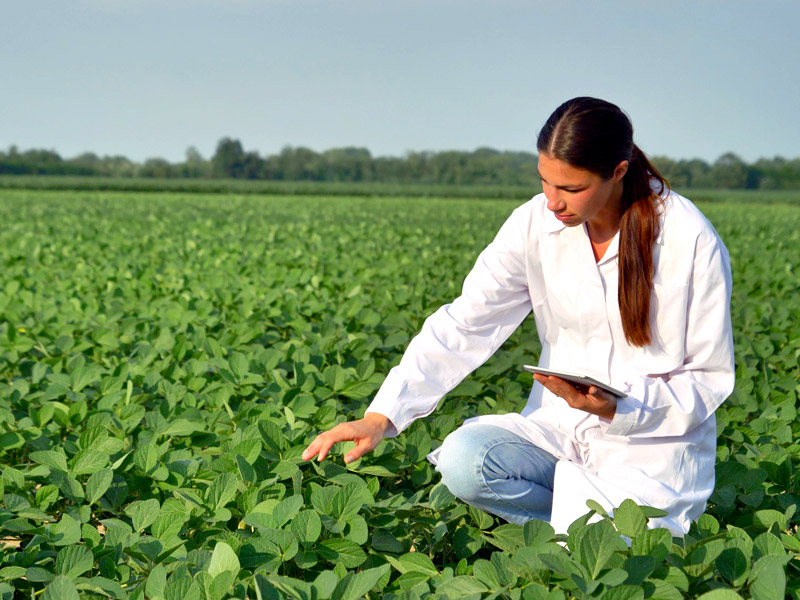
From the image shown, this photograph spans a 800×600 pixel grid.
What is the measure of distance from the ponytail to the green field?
55cm

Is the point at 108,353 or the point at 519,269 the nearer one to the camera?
the point at 519,269

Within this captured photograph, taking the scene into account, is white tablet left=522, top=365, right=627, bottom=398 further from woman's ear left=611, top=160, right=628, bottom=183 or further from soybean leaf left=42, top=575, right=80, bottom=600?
soybean leaf left=42, top=575, right=80, bottom=600

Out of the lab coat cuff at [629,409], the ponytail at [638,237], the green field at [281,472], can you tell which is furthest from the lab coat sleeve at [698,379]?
the green field at [281,472]

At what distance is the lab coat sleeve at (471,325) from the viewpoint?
2213 mm

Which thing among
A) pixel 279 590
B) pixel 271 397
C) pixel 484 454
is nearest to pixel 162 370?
pixel 271 397

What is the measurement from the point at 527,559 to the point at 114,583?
88 centimetres

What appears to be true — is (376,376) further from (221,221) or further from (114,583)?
(221,221)

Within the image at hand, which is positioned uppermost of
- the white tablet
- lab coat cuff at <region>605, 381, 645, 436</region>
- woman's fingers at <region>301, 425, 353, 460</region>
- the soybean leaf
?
the white tablet

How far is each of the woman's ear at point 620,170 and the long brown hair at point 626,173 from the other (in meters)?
0.01

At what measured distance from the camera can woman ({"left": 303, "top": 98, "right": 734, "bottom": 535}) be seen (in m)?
1.95

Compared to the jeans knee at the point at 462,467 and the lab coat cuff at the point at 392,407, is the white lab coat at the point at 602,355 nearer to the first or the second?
the lab coat cuff at the point at 392,407

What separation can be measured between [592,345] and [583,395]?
1.32ft

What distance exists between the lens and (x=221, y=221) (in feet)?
45.4

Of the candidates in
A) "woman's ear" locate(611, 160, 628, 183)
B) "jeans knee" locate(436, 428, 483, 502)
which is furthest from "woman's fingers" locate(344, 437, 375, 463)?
"woman's ear" locate(611, 160, 628, 183)
